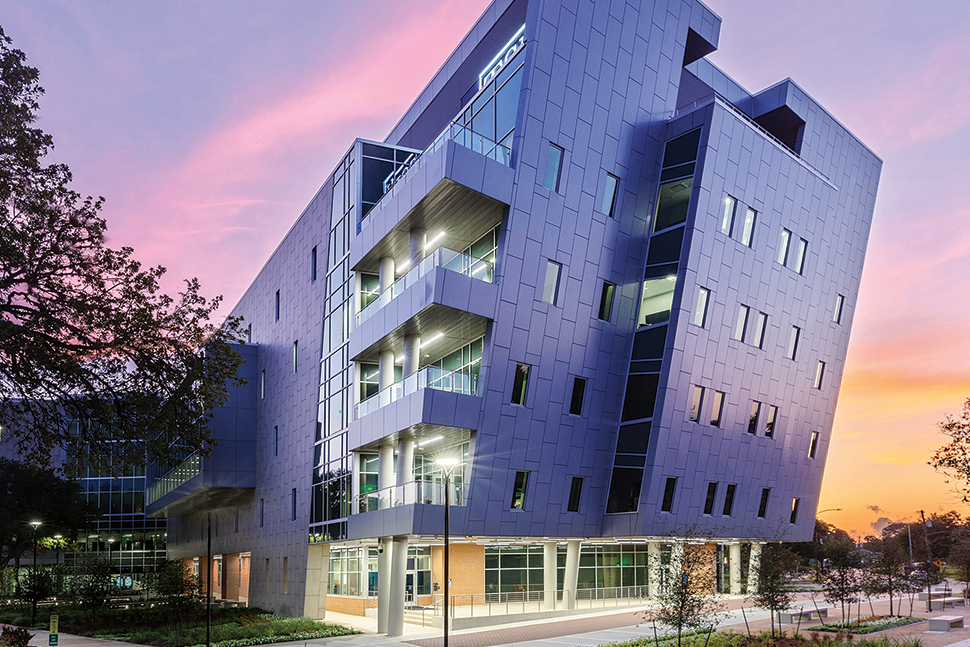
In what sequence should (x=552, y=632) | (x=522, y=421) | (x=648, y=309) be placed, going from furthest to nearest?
(x=648, y=309), (x=522, y=421), (x=552, y=632)

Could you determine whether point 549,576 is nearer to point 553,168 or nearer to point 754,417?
point 754,417

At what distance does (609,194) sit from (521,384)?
370 inches

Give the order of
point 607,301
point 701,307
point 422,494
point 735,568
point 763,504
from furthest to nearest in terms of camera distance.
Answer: point 735,568, point 763,504, point 701,307, point 607,301, point 422,494

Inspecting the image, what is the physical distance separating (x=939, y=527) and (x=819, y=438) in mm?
88489

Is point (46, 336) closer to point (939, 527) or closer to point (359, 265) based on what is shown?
point (359, 265)

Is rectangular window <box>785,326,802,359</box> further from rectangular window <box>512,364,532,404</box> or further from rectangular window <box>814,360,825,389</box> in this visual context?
rectangular window <box>512,364,532,404</box>

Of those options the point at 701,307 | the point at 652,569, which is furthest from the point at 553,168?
Answer: the point at 652,569

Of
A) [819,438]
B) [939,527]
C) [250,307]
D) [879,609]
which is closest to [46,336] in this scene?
[879,609]

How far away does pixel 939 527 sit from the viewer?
118 m

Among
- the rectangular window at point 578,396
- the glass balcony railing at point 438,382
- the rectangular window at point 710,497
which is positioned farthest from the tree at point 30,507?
the rectangular window at point 710,497

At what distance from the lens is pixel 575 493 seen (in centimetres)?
3616

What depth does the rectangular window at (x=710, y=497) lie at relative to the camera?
39.3 metres

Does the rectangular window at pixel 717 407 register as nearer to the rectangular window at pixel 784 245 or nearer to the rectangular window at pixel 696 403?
the rectangular window at pixel 696 403

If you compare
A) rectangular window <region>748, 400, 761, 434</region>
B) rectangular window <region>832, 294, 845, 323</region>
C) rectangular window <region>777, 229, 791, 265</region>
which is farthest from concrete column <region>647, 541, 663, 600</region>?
rectangular window <region>832, 294, 845, 323</region>
